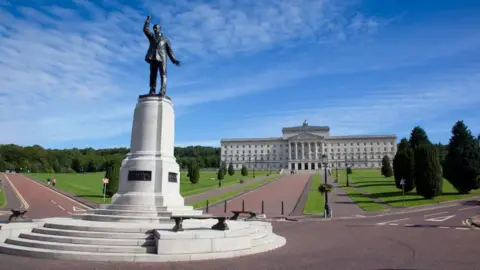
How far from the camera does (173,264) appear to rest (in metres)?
8.69

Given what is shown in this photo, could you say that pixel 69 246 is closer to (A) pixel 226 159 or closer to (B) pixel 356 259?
(B) pixel 356 259

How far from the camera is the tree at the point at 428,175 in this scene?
33.9 meters

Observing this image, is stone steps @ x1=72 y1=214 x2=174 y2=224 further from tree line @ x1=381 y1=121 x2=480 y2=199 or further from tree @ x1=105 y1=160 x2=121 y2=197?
tree line @ x1=381 y1=121 x2=480 y2=199

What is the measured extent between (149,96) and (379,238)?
11.3 m

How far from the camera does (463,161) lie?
38906 mm

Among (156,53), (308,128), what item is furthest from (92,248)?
(308,128)

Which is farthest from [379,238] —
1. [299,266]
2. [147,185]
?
[147,185]

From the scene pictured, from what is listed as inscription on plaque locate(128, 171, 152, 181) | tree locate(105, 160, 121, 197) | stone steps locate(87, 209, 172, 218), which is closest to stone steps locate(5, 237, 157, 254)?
stone steps locate(87, 209, 172, 218)

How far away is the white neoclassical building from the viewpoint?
14662 centimetres

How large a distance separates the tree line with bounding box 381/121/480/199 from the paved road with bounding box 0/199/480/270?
2027 centimetres

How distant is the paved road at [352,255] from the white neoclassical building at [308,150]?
5069 inches

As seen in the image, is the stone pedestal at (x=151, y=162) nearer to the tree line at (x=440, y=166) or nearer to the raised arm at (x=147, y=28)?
the raised arm at (x=147, y=28)

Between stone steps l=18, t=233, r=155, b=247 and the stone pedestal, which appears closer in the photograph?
stone steps l=18, t=233, r=155, b=247

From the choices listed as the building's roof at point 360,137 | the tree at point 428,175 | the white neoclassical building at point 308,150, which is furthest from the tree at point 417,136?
the building's roof at point 360,137
